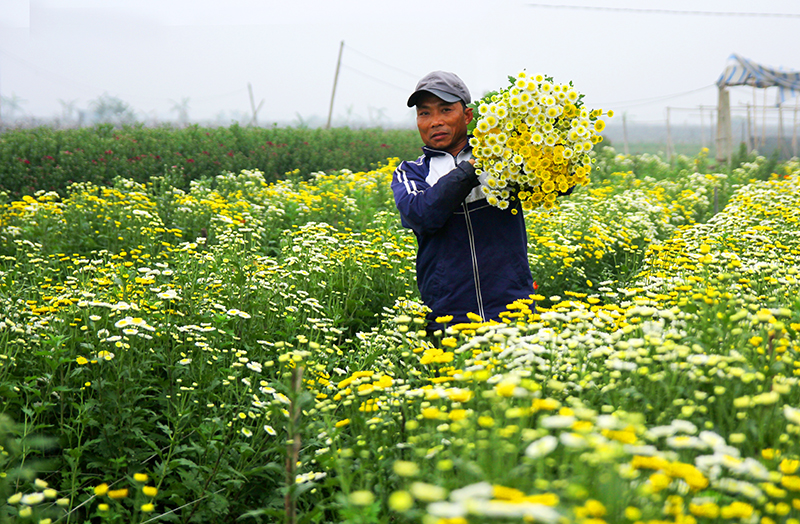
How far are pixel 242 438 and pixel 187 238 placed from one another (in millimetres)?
4498

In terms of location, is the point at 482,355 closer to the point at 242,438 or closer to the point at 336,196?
the point at 242,438

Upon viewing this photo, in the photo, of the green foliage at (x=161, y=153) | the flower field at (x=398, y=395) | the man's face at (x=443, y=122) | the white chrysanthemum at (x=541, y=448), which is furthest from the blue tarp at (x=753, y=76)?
the white chrysanthemum at (x=541, y=448)

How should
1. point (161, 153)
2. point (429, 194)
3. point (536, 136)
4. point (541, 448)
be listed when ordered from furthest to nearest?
point (161, 153) → point (429, 194) → point (536, 136) → point (541, 448)

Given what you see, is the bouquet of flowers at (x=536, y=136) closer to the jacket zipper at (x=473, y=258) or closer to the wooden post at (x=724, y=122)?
the jacket zipper at (x=473, y=258)

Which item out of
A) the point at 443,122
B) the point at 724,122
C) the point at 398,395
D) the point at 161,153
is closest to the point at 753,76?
the point at 724,122

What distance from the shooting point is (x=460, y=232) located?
3.21 meters

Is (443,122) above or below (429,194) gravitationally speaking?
above

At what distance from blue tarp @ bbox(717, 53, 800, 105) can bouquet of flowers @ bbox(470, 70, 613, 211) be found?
14635mm

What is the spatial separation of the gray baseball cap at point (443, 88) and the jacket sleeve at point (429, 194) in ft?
1.30

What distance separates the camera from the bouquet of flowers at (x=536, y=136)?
262cm

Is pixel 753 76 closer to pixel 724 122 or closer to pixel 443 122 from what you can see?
pixel 724 122

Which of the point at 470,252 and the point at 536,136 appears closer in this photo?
the point at 536,136

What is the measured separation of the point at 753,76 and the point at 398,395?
1618 cm

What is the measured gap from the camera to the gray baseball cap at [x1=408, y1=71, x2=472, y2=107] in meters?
3.07
